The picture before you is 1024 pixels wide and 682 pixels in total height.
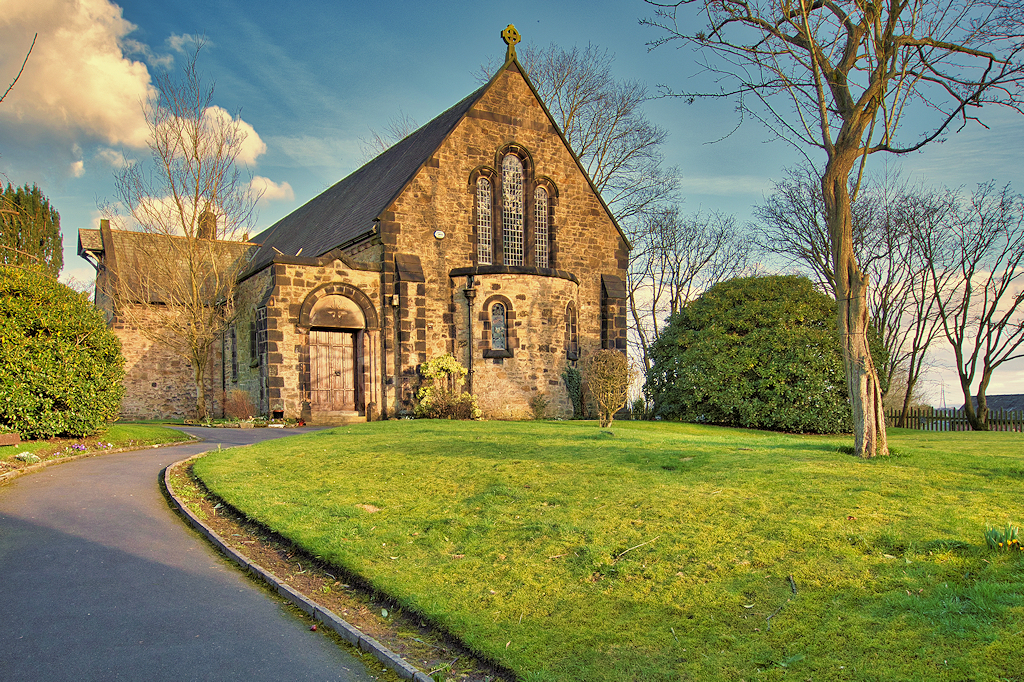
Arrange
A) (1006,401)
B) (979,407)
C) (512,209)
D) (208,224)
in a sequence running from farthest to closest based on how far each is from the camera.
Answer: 1. (1006,401)
2. (979,407)
3. (208,224)
4. (512,209)

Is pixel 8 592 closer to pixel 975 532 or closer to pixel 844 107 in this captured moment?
pixel 975 532

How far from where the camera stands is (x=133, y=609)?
563 centimetres

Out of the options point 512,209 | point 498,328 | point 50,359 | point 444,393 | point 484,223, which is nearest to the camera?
point 50,359

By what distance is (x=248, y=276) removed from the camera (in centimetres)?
2581

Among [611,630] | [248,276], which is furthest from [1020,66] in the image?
[248,276]

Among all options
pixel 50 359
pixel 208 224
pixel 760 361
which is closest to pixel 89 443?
pixel 50 359

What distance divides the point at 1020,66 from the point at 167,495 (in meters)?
14.7

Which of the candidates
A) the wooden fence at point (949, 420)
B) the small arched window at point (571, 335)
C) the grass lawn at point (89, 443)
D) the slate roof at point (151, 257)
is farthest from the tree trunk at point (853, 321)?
the slate roof at point (151, 257)

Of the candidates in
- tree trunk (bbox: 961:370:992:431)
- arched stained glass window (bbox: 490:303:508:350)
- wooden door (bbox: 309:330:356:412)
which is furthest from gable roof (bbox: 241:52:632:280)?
tree trunk (bbox: 961:370:992:431)

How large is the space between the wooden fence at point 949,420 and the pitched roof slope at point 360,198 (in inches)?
860

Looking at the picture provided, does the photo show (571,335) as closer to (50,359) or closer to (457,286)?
(457,286)

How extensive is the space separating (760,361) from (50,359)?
19016 millimetres

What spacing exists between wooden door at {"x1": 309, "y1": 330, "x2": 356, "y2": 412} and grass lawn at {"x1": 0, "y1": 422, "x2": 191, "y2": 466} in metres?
4.80

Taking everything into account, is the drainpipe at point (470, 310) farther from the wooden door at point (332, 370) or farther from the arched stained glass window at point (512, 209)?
the wooden door at point (332, 370)
